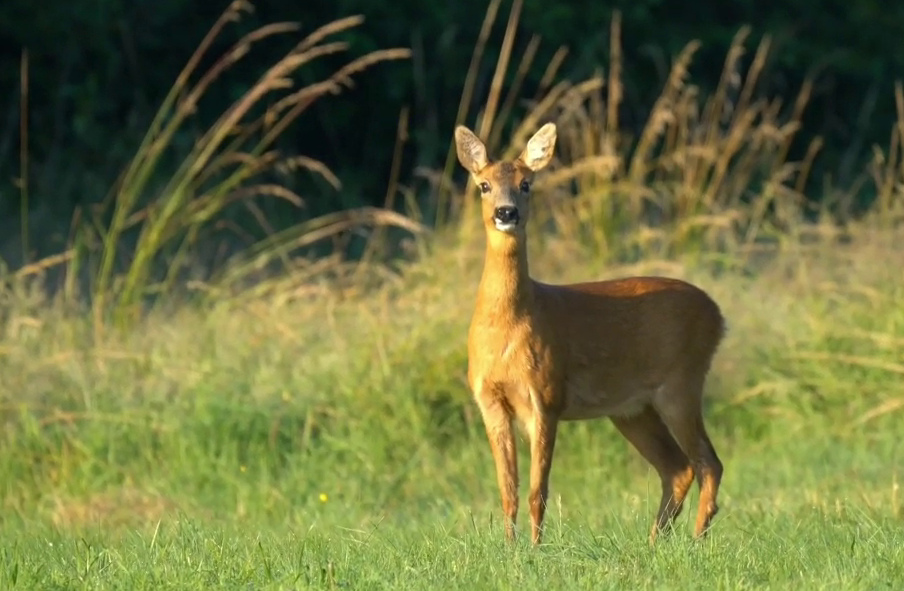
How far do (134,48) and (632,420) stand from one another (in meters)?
9.48

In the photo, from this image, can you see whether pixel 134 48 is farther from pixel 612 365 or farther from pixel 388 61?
pixel 612 365

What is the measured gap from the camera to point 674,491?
781 centimetres

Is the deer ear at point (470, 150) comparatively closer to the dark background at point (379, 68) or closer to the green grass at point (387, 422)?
the green grass at point (387, 422)

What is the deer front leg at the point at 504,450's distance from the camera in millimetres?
7168

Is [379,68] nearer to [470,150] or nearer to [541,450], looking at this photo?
[470,150]

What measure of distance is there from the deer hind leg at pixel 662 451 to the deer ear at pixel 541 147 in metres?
1.15

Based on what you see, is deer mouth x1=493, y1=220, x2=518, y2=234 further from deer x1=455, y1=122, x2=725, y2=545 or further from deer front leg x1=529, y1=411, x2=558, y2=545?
deer front leg x1=529, y1=411, x2=558, y2=545

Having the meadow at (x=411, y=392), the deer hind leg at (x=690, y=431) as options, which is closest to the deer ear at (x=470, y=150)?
the deer hind leg at (x=690, y=431)

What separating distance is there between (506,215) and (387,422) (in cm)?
272

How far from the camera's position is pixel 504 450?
7195 mm

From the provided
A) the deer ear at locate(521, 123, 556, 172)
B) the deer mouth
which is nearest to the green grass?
the deer mouth

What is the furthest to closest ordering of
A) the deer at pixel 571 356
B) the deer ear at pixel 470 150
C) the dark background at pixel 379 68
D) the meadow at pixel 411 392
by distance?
the dark background at pixel 379 68, the meadow at pixel 411 392, the deer ear at pixel 470 150, the deer at pixel 571 356

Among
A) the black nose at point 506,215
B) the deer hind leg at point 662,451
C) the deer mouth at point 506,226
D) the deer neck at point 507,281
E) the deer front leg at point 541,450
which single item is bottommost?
the deer hind leg at point 662,451

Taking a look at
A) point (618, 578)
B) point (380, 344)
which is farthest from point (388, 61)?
point (618, 578)
